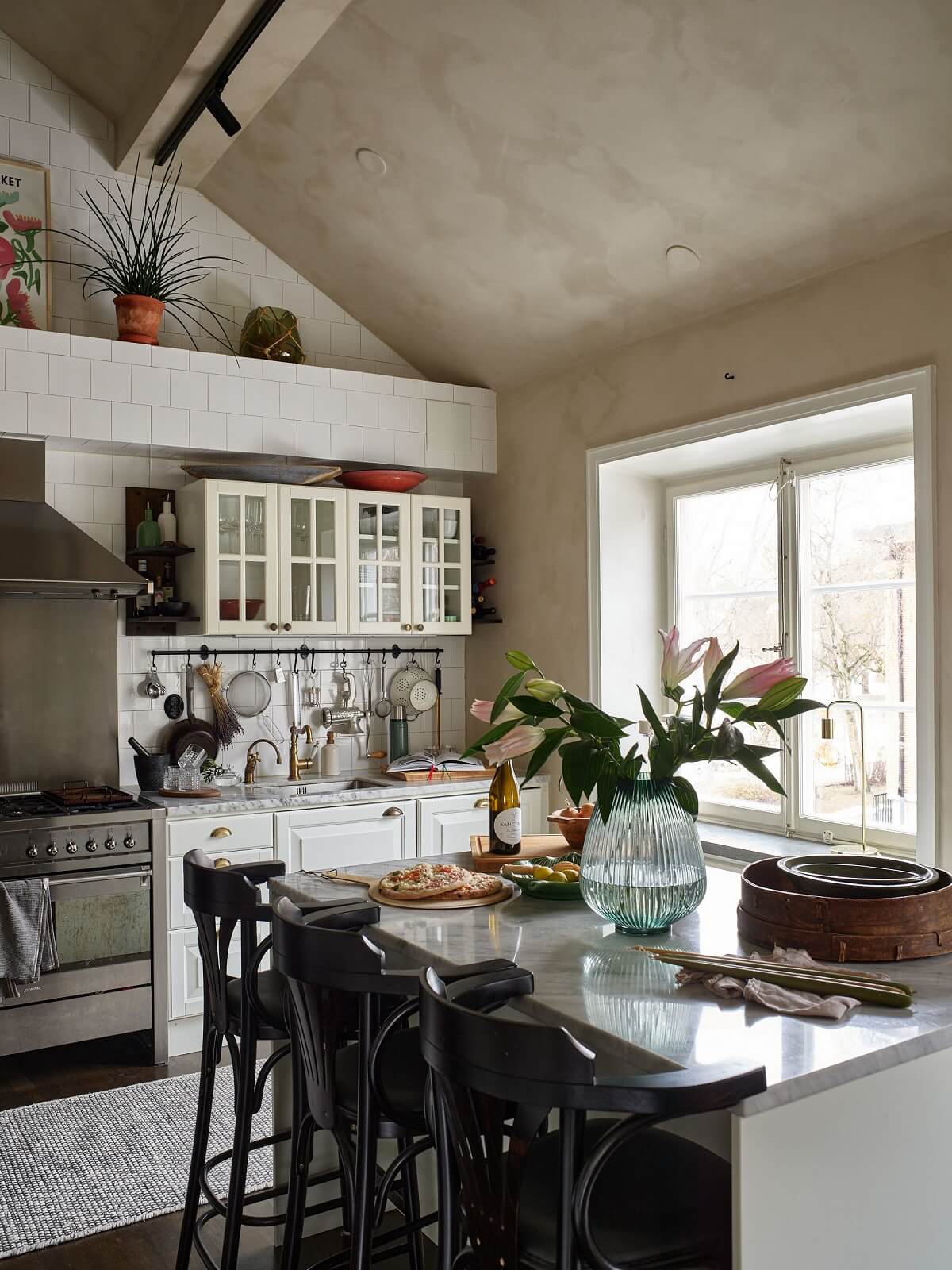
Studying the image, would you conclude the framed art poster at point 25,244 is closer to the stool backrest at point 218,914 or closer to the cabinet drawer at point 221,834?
the cabinet drawer at point 221,834

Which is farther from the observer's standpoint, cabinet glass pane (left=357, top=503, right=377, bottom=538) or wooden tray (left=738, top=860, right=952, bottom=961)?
cabinet glass pane (left=357, top=503, right=377, bottom=538)

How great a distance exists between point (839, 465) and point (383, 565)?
2035mm

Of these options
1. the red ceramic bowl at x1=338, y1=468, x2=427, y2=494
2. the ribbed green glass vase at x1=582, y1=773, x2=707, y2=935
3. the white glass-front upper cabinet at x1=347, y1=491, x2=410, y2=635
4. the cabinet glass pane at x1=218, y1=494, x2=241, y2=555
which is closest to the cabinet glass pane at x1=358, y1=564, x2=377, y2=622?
the white glass-front upper cabinet at x1=347, y1=491, x2=410, y2=635

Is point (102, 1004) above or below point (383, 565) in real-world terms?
below

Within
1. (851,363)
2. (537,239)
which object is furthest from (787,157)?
(537,239)

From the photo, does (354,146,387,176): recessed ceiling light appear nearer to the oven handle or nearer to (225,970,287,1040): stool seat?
the oven handle

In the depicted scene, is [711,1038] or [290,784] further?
[290,784]

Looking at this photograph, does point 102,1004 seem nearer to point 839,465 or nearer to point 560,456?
point 560,456

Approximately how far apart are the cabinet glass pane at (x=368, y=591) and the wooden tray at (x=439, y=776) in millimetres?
715

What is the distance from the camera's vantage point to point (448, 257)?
445 centimetres

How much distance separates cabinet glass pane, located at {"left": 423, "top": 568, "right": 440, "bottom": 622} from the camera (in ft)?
16.6

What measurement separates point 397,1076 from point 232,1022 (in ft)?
1.91

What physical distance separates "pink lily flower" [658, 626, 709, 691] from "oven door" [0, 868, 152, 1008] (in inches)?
101

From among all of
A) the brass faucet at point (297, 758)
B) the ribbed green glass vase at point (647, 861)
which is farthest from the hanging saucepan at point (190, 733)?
the ribbed green glass vase at point (647, 861)
